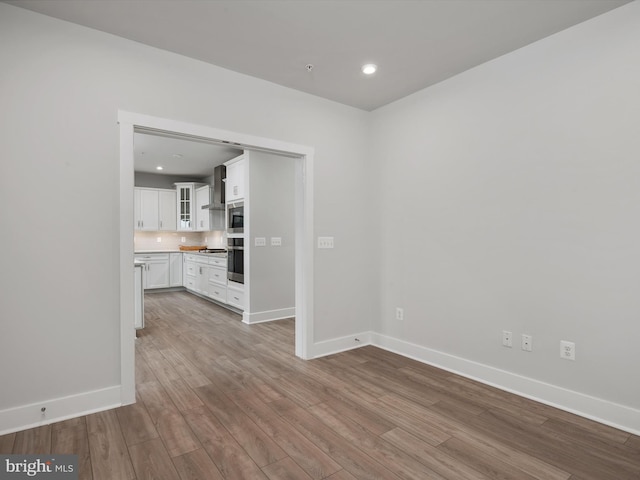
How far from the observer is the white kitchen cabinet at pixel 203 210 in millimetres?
7863

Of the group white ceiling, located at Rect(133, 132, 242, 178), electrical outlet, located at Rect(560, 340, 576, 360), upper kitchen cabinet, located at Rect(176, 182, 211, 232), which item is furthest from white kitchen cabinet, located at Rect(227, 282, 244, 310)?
electrical outlet, located at Rect(560, 340, 576, 360)

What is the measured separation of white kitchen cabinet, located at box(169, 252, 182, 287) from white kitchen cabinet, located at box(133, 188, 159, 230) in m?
0.88

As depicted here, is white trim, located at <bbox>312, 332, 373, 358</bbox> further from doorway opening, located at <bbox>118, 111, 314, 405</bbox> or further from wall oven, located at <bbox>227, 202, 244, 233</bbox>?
wall oven, located at <bbox>227, 202, 244, 233</bbox>

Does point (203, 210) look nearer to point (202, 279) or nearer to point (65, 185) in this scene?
point (202, 279)

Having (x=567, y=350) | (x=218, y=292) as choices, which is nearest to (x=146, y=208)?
(x=218, y=292)

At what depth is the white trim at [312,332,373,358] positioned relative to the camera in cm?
360

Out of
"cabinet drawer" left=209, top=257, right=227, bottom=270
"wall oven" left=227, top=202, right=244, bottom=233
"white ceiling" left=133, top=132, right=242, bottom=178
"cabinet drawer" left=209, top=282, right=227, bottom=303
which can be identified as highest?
"white ceiling" left=133, top=132, right=242, bottom=178

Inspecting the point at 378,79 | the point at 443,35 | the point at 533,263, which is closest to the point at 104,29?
the point at 378,79

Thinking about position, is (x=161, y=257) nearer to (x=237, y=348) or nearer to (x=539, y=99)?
(x=237, y=348)

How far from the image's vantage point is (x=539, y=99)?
8.47ft

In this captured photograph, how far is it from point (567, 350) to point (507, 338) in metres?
0.41

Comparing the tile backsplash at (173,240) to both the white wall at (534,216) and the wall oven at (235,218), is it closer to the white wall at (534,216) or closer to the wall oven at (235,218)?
the wall oven at (235,218)

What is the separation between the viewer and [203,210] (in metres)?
8.07

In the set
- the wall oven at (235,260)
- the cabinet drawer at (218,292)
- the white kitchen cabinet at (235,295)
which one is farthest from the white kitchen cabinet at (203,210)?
the white kitchen cabinet at (235,295)
